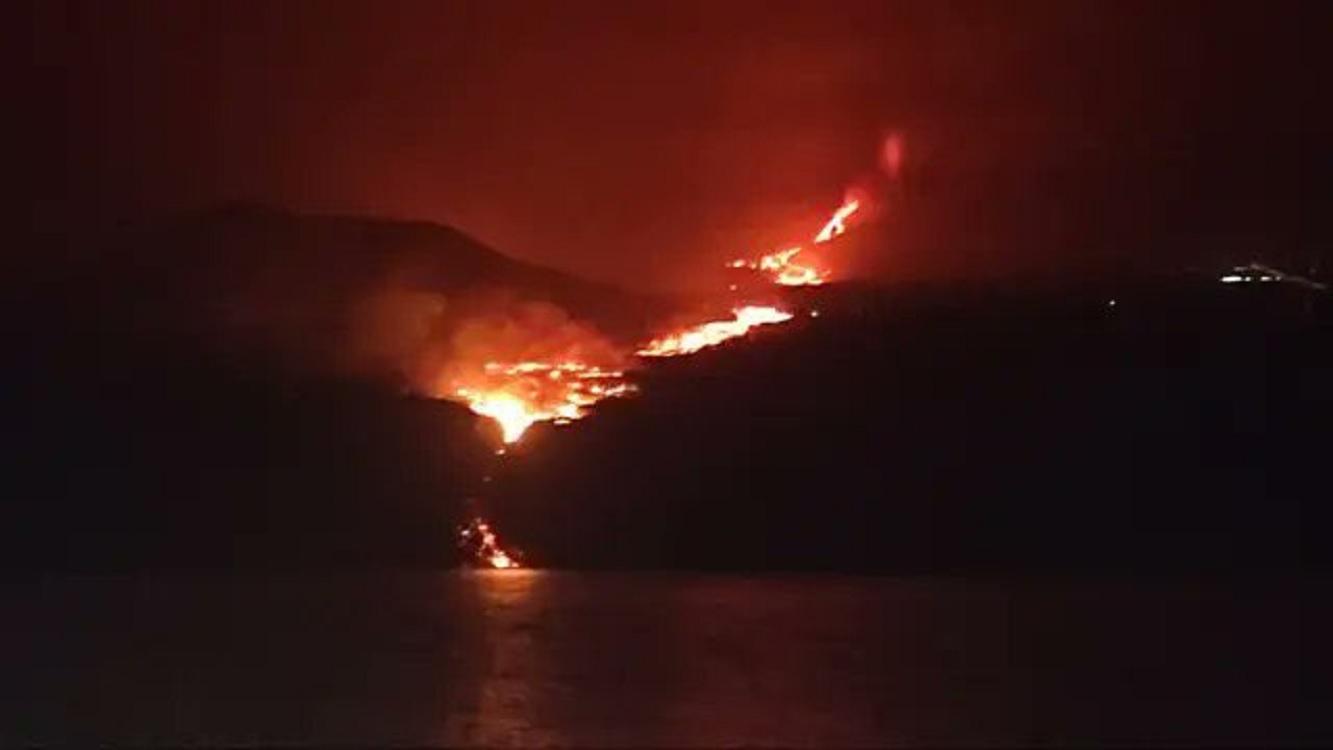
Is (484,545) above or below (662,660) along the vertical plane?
above

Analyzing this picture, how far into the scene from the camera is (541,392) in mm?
84500

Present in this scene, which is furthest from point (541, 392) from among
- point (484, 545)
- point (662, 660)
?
point (662, 660)

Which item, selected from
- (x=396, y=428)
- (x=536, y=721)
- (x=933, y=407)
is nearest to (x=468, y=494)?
(x=396, y=428)

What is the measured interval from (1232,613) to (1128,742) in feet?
106

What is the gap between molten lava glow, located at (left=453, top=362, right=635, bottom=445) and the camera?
83312 millimetres

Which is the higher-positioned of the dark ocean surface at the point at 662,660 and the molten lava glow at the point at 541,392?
the molten lava glow at the point at 541,392

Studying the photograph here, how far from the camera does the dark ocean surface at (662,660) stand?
39156 millimetres

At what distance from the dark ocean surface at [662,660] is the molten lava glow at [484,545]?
3.42ft

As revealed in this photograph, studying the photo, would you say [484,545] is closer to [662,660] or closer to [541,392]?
[541,392]

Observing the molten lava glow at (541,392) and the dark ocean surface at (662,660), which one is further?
the molten lava glow at (541,392)

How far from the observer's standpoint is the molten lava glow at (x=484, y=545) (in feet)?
291

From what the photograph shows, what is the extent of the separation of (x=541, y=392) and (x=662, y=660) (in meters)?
29.9

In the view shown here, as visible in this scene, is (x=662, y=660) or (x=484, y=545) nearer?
(x=662, y=660)

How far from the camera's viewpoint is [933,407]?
298 ft
